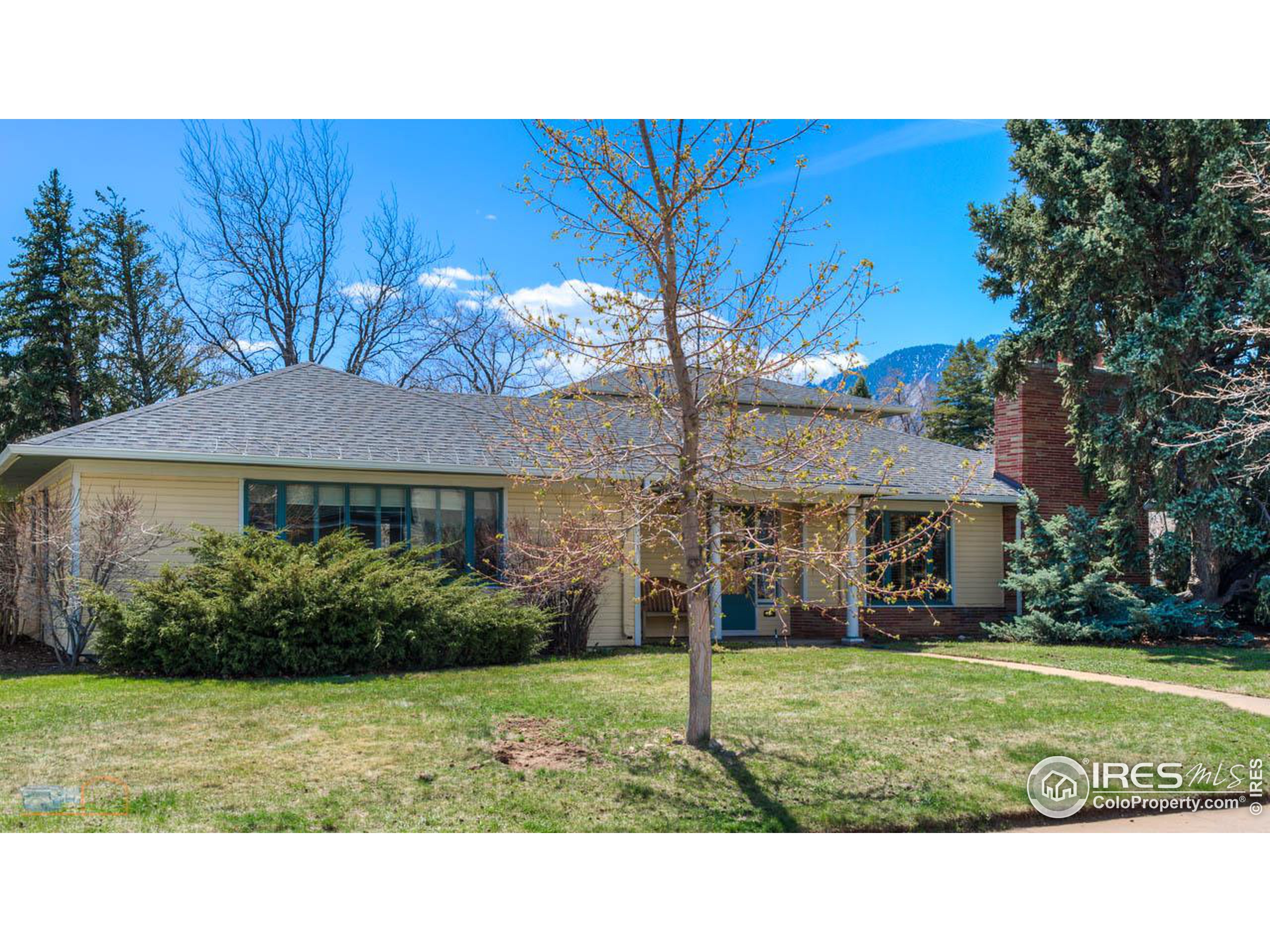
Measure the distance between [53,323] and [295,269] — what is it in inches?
213

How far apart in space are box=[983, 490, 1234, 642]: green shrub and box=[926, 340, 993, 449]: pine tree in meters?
10.5

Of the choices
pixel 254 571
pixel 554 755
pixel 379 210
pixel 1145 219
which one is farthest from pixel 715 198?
pixel 379 210

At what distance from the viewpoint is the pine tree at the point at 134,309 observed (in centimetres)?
2205

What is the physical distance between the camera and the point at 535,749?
6355 mm

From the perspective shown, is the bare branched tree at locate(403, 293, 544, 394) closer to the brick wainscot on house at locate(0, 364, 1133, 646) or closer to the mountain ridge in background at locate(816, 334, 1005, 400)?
the brick wainscot on house at locate(0, 364, 1133, 646)

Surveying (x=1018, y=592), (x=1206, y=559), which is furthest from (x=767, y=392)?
(x=1206, y=559)

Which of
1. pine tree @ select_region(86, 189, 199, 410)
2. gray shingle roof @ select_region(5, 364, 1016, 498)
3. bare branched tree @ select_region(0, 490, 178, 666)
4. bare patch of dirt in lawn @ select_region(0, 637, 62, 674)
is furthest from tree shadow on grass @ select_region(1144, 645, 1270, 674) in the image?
pine tree @ select_region(86, 189, 199, 410)

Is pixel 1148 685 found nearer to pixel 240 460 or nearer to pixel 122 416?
pixel 240 460

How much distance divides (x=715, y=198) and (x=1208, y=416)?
1023cm

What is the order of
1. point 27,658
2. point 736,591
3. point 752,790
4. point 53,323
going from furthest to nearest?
point 53,323, point 27,658, point 736,591, point 752,790

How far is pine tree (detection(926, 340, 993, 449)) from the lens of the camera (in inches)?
1005

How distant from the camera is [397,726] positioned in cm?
695

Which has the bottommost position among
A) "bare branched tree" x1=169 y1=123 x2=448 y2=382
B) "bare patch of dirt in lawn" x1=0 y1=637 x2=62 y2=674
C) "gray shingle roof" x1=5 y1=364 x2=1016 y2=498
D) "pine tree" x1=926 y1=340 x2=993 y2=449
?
"bare patch of dirt in lawn" x1=0 y1=637 x2=62 y2=674

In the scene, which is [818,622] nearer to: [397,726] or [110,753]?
[397,726]
